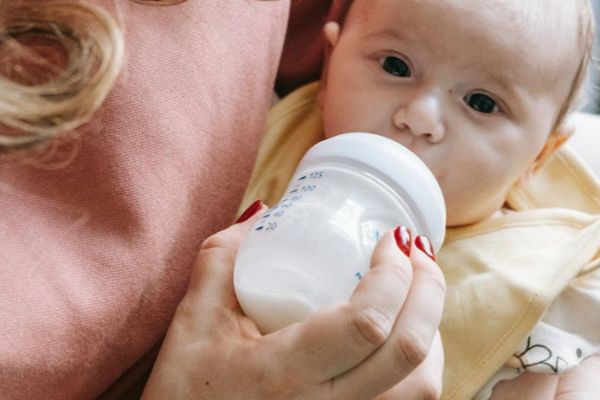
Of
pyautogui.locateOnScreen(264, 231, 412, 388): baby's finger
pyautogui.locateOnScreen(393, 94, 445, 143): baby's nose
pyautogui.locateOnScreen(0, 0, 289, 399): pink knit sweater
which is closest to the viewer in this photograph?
pyautogui.locateOnScreen(264, 231, 412, 388): baby's finger

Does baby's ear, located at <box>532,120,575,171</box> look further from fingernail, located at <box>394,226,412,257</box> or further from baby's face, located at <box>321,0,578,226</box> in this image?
fingernail, located at <box>394,226,412,257</box>

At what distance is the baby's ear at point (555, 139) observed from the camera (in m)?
1.15

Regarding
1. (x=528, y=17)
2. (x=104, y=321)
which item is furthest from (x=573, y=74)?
(x=104, y=321)

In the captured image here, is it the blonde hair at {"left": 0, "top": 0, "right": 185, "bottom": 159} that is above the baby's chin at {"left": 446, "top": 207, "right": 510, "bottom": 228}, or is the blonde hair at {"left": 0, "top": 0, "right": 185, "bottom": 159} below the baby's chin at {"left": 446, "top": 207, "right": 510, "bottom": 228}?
above

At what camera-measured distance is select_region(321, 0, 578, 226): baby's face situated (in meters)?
0.96

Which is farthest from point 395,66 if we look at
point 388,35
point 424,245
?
point 424,245

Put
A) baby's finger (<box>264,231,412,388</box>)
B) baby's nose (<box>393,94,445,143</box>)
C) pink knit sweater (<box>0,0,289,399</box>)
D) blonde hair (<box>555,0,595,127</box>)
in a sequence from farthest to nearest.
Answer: blonde hair (<box>555,0,595,127</box>) < baby's nose (<box>393,94,445,143</box>) < pink knit sweater (<box>0,0,289,399</box>) < baby's finger (<box>264,231,412,388</box>)

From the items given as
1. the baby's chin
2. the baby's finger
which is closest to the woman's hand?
the baby's finger

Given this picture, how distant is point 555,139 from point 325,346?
0.68m

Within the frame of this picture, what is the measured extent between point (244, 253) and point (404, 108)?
32cm

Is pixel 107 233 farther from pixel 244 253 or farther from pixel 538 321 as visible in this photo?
pixel 538 321

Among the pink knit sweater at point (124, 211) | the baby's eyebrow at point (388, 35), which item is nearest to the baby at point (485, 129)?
the baby's eyebrow at point (388, 35)

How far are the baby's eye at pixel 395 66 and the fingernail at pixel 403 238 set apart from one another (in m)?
0.35

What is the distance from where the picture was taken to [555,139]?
117 centimetres
